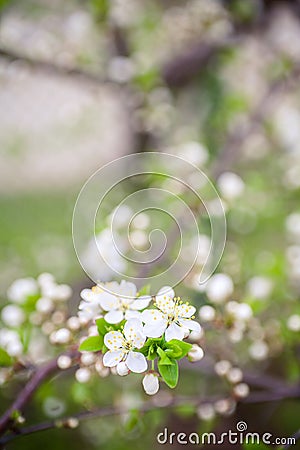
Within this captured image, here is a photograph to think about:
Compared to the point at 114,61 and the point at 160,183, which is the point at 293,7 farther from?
the point at 160,183

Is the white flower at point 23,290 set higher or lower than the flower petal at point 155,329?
higher

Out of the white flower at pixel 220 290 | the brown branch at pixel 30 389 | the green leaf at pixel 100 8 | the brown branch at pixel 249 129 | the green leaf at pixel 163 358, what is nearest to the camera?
the green leaf at pixel 163 358

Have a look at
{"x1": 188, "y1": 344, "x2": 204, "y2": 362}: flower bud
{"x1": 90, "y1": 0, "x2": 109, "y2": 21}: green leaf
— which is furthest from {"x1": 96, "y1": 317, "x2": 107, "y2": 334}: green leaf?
{"x1": 90, "y1": 0, "x2": 109, "y2": 21}: green leaf

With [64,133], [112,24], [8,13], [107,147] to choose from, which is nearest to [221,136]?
[112,24]

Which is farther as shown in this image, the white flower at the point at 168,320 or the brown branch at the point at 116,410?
the brown branch at the point at 116,410

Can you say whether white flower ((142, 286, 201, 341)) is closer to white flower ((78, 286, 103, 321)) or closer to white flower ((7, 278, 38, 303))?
white flower ((78, 286, 103, 321))

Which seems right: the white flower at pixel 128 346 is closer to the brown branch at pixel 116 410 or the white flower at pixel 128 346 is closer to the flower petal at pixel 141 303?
the flower petal at pixel 141 303

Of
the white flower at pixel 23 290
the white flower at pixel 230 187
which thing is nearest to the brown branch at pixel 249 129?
the white flower at pixel 230 187
